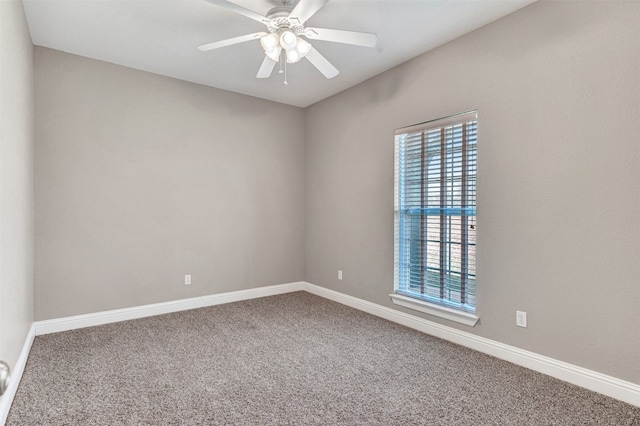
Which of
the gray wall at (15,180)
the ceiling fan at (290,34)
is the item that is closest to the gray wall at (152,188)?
the gray wall at (15,180)

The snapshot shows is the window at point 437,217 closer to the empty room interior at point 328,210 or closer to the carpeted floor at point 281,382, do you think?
the empty room interior at point 328,210

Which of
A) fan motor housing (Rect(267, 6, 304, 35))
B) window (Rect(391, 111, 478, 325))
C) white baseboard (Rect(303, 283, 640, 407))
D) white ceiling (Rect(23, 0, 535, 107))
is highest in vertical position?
white ceiling (Rect(23, 0, 535, 107))

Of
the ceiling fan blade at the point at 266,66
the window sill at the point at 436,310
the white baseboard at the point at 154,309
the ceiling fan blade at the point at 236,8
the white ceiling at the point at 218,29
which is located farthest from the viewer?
the white baseboard at the point at 154,309

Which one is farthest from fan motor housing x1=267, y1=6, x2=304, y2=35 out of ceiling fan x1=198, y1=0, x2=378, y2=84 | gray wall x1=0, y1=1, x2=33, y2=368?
gray wall x1=0, y1=1, x2=33, y2=368

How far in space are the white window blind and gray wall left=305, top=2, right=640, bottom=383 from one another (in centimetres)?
12

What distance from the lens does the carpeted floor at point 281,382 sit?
6.34 ft

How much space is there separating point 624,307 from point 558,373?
63 cm

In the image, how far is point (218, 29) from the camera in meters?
2.84

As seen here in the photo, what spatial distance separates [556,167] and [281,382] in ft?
7.88

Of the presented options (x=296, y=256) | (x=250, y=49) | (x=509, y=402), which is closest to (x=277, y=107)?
(x=250, y=49)

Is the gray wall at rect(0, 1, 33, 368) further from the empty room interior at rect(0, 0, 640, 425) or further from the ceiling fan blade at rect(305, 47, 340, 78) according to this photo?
the ceiling fan blade at rect(305, 47, 340, 78)

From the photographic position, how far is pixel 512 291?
8.63 ft

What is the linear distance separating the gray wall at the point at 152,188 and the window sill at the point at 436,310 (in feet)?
6.05

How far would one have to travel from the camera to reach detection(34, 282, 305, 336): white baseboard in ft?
10.5
